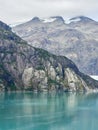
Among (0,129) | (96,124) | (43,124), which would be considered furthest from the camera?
(96,124)

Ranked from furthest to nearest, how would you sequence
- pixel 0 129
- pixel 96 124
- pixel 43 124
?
pixel 96 124
pixel 43 124
pixel 0 129

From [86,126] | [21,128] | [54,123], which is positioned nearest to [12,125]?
[21,128]

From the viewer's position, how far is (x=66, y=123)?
197m

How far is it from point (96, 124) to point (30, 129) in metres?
41.9

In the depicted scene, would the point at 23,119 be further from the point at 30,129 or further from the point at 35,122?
the point at 30,129

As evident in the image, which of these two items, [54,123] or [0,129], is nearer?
[0,129]

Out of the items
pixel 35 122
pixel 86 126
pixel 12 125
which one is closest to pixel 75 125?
pixel 86 126

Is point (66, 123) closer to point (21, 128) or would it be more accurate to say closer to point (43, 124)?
point (43, 124)

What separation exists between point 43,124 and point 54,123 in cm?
745

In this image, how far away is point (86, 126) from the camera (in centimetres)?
19088

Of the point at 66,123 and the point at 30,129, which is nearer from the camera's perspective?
the point at 30,129

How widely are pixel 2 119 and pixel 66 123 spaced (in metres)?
30.3

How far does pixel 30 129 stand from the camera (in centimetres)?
17038

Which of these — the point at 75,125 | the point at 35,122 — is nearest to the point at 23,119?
the point at 35,122
